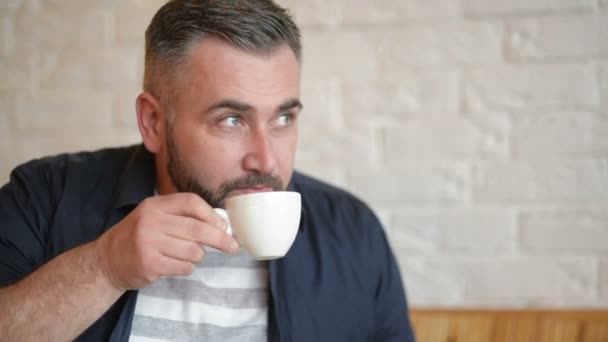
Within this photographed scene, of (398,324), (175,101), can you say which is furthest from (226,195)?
(398,324)

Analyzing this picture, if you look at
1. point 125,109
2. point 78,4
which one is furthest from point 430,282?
point 78,4

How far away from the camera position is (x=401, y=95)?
153 centimetres

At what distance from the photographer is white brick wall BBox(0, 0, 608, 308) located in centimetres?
146

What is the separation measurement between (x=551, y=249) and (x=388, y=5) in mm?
670

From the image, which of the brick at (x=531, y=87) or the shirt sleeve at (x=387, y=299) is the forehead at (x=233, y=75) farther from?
the brick at (x=531, y=87)

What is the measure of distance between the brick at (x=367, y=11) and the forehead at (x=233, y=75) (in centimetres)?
46

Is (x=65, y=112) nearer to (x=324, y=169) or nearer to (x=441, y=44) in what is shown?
(x=324, y=169)

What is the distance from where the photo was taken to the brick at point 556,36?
144 centimetres

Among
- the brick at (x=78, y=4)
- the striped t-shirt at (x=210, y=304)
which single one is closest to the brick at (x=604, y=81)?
the striped t-shirt at (x=210, y=304)

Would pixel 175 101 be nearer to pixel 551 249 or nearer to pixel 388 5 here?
pixel 388 5

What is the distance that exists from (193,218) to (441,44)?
84 cm

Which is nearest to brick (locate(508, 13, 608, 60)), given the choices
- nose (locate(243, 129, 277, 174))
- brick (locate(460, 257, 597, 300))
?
brick (locate(460, 257, 597, 300))

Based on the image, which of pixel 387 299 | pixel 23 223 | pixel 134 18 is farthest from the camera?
pixel 134 18

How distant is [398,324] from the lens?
1280 mm
